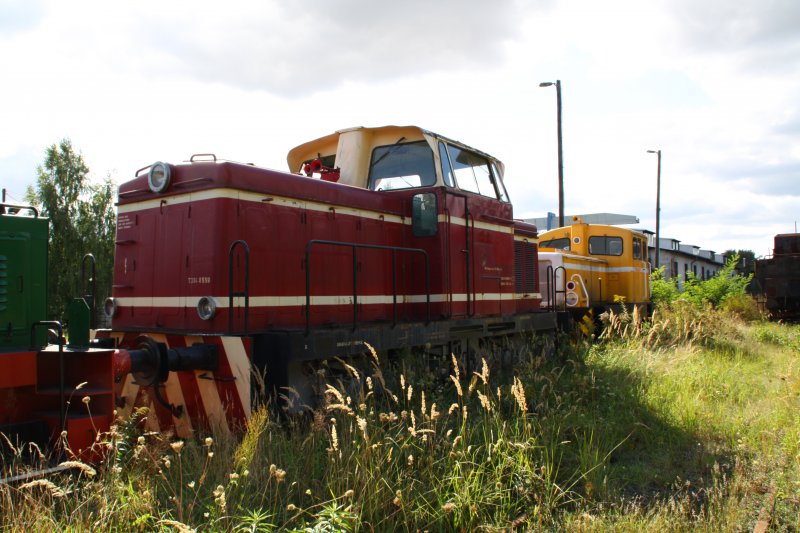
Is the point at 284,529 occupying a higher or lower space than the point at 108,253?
lower

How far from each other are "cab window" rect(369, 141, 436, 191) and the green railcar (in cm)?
359

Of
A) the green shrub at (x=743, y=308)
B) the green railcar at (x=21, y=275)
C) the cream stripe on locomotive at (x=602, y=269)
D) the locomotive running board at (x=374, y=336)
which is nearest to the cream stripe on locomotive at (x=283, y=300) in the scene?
the locomotive running board at (x=374, y=336)

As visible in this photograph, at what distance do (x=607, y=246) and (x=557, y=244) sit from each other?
112cm

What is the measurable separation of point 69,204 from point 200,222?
2642cm

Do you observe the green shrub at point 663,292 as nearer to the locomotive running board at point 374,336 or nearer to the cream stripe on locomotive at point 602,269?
the cream stripe on locomotive at point 602,269

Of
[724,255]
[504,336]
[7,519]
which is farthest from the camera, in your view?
[724,255]

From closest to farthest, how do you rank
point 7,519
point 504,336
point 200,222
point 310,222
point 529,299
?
point 7,519 < point 200,222 < point 310,222 < point 504,336 < point 529,299

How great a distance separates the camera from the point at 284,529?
3197 millimetres

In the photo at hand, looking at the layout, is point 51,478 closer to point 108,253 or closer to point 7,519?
point 7,519

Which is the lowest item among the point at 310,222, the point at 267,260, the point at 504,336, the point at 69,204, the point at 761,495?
the point at 761,495

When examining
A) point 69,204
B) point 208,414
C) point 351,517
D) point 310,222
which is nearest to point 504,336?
point 310,222

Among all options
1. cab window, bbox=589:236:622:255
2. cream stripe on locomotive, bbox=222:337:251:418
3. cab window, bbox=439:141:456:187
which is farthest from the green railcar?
cab window, bbox=589:236:622:255

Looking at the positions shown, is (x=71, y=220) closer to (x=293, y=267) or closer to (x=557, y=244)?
(x=557, y=244)

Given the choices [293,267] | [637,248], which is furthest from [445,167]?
[637,248]
